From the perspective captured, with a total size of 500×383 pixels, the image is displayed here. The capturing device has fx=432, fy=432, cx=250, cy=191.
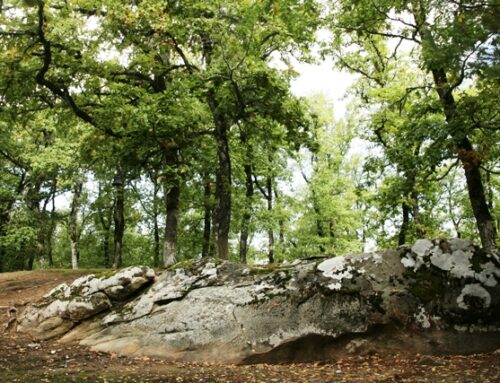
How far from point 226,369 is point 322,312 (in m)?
2.17

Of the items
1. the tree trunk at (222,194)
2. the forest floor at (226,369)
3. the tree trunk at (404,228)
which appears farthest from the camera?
the tree trunk at (404,228)

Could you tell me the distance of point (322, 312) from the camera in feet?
27.6

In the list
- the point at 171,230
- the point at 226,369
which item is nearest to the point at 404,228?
the point at 171,230

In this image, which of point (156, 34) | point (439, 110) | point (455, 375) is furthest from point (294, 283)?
point (156, 34)

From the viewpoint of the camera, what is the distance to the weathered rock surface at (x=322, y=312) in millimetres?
7918

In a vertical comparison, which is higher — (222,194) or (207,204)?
(207,204)

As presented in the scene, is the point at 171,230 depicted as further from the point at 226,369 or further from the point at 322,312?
the point at 226,369

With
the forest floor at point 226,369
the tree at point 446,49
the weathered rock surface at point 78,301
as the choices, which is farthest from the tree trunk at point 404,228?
the weathered rock surface at point 78,301

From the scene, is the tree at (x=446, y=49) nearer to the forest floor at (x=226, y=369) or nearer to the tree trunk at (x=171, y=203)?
the forest floor at (x=226, y=369)

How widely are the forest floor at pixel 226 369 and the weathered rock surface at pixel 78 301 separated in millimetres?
1026

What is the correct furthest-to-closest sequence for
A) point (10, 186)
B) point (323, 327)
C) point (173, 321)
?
point (10, 186) < point (173, 321) < point (323, 327)

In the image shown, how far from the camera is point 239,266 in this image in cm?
1007

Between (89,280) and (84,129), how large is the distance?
11655 millimetres

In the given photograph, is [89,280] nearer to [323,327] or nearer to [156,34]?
[323,327]
